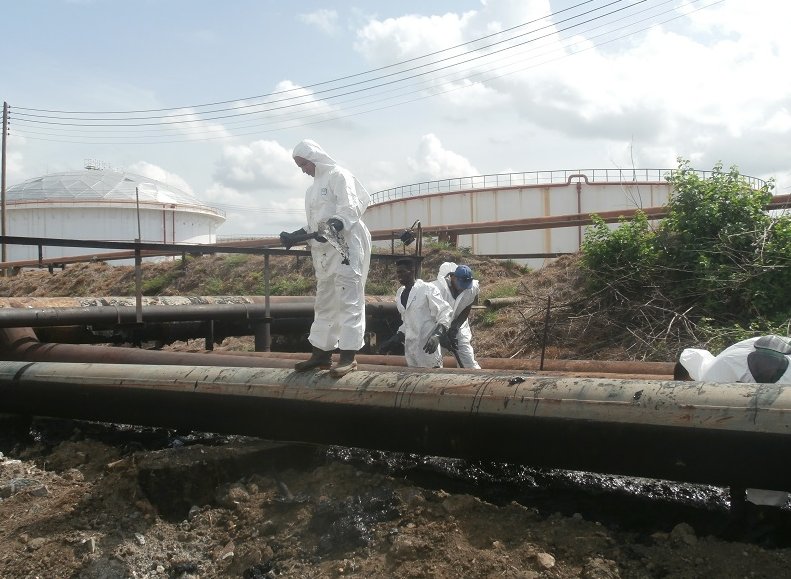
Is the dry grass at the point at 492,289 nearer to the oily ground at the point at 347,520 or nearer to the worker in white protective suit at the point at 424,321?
the worker in white protective suit at the point at 424,321

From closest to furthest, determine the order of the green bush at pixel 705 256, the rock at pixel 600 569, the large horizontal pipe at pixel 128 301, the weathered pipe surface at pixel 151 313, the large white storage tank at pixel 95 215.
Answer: the rock at pixel 600 569 < the weathered pipe surface at pixel 151 313 < the large horizontal pipe at pixel 128 301 < the green bush at pixel 705 256 < the large white storage tank at pixel 95 215

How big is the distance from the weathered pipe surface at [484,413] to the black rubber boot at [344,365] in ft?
0.18

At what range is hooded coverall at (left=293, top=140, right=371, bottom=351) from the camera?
13.2 feet

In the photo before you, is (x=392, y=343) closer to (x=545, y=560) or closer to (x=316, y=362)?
(x=316, y=362)

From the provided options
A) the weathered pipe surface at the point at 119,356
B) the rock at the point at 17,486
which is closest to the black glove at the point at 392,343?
the weathered pipe surface at the point at 119,356

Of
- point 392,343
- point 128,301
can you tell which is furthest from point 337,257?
point 392,343

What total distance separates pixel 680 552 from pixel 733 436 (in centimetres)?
52

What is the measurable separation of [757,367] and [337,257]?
219 cm

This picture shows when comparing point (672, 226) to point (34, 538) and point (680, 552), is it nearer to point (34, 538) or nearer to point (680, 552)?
point (680, 552)

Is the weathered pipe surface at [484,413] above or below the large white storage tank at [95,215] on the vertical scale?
below

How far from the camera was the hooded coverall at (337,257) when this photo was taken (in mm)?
4035

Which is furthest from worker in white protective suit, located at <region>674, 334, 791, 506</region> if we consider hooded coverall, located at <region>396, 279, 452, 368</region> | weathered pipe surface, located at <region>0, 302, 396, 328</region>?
weathered pipe surface, located at <region>0, 302, 396, 328</region>

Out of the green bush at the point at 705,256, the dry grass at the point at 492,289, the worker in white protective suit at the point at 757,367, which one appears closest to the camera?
the worker in white protective suit at the point at 757,367

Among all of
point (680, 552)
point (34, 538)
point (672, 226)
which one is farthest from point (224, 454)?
point (672, 226)
